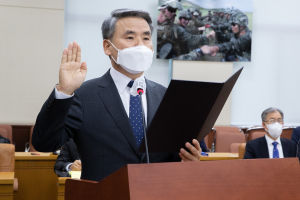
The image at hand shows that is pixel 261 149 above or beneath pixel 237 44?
beneath

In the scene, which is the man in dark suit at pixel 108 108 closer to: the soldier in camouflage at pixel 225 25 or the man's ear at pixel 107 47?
the man's ear at pixel 107 47

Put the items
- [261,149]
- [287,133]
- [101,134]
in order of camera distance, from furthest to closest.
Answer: [287,133] < [261,149] < [101,134]

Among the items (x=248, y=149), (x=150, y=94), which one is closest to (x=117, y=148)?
(x=150, y=94)

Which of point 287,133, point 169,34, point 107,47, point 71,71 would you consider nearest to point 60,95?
point 71,71

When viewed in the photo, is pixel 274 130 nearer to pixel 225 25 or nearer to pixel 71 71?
pixel 71 71

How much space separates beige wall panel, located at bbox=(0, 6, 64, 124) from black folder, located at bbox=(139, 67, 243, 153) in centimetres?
615

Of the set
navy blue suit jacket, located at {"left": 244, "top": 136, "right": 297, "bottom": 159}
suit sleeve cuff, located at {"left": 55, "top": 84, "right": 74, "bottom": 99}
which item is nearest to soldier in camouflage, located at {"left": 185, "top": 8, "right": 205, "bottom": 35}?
navy blue suit jacket, located at {"left": 244, "top": 136, "right": 297, "bottom": 159}

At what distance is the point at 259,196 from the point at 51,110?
845 millimetres

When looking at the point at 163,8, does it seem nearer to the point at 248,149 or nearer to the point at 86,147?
the point at 248,149

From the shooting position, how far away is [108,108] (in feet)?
5.49

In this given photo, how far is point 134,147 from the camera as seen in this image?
1604 millimetres

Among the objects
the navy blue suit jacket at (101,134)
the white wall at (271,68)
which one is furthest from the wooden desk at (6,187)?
the white wall at (271,68)

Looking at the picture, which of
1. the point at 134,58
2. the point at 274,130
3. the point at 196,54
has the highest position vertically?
the point at 196,54

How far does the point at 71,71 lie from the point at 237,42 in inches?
294
